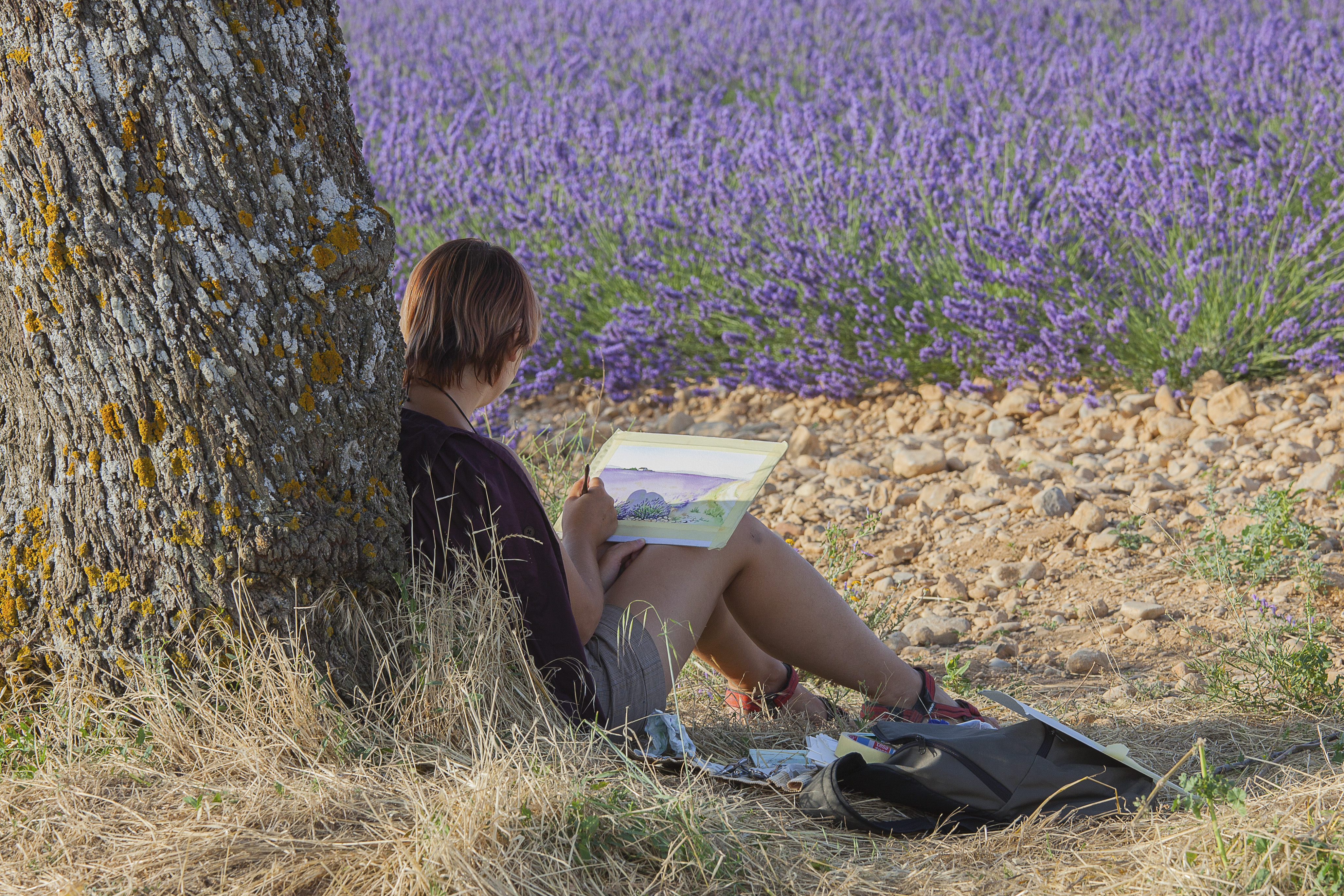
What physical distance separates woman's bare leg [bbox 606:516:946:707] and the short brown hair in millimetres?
455

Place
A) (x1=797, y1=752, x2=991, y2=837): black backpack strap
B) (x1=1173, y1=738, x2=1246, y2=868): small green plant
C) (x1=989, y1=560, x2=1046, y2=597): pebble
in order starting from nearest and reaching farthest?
(x1=1173, y1=738, x2=1246, y2=868): small green plant
(x1=797, y1=752, x2=991, y2=837): black backpack strap
(x1=989, y1=560, x2=1046, y2=597): pebble

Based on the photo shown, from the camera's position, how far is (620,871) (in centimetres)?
140

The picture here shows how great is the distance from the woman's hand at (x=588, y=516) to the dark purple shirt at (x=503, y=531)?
166mm

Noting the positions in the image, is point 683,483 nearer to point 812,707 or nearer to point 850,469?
point 812,707

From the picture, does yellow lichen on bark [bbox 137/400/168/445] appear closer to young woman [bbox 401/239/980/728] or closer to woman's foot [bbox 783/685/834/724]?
young woman [bbox 401/239/980/728]

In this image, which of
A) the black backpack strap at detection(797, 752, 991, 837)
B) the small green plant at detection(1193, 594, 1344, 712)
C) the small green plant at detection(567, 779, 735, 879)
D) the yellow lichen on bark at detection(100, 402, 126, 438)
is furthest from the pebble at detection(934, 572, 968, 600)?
the yellow lichen on bark at detection(100, 402, 126, 438)

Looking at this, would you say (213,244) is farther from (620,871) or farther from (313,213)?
(620,871)

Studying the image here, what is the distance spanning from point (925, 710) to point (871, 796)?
1.84 ft

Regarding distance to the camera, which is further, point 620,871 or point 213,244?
point 213,244

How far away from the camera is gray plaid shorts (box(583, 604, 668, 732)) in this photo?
1940 mm

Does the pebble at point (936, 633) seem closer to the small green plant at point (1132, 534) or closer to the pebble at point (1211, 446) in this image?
the small green plant at point (1132, 534)

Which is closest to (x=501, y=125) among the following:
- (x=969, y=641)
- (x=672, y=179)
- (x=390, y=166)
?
(x=390, y=166)

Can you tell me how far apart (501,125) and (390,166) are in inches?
21.5

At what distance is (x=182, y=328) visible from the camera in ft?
4.96
